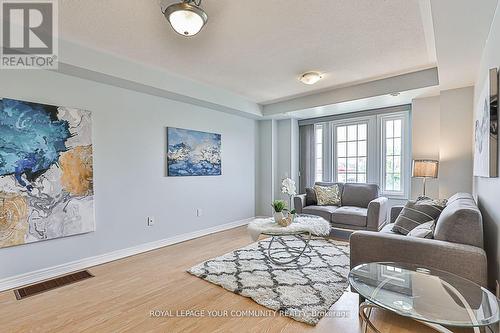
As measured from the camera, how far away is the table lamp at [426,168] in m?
3.57

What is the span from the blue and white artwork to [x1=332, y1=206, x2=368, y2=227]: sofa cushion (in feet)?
7.14

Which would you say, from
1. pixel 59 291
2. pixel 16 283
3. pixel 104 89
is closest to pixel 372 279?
pixel 59 291

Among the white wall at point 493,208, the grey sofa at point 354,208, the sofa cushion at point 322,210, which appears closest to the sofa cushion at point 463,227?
the white wall at point 493,208

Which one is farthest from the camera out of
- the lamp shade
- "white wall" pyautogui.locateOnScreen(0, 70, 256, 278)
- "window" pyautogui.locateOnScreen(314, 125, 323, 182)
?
"window" pyautogui.locateOnScreen(314, 125, 323, 182)

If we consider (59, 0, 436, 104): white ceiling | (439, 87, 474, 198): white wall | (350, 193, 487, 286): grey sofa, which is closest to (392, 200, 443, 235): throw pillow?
(350, 193, 487, 286): grey sofa

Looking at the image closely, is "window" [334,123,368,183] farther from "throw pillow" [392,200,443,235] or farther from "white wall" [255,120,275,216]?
"throw pillow" [392,200,443,235]

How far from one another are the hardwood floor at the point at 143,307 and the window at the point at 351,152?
10.1 feet

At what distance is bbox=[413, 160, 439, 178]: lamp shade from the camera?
3574mm

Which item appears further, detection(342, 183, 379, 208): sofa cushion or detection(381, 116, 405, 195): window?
detection(381, 116, 405, 195): window

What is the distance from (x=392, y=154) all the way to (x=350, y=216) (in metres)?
1.56

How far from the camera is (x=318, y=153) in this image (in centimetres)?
555

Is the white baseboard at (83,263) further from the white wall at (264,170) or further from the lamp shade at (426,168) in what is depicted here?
the lamp shade at (426,168)

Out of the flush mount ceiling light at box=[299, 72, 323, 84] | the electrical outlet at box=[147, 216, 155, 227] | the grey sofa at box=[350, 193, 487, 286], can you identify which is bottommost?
the electrical outlet at box=[147, 216, 155, 227]

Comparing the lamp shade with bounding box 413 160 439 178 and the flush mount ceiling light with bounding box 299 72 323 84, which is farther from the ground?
the flush mount ceiling light with bounding box 299 72 323 84
